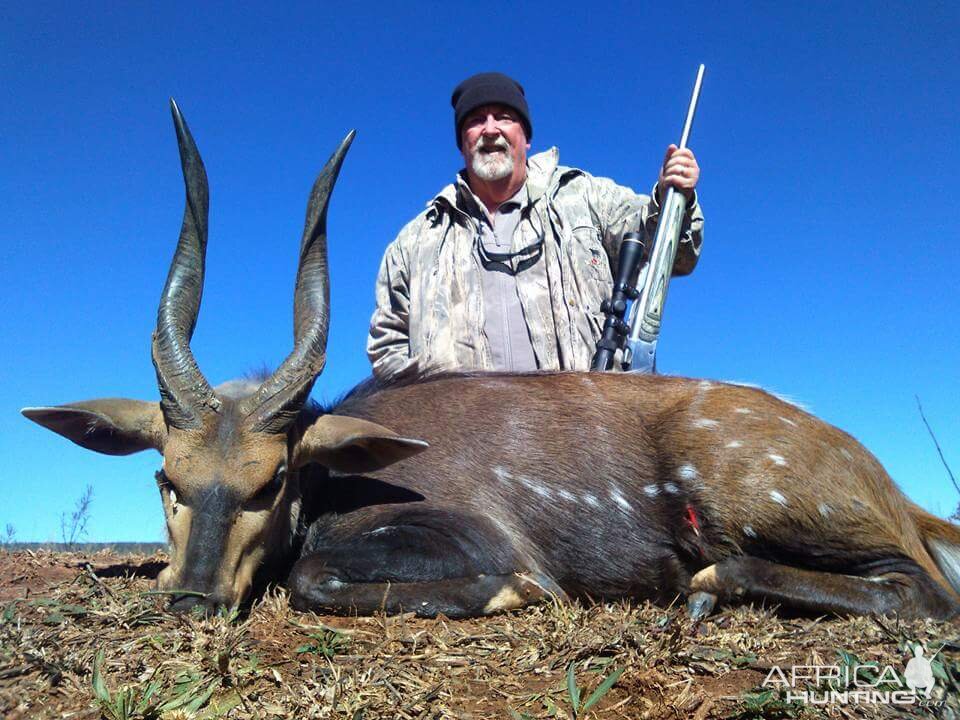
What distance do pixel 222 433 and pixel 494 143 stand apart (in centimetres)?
462

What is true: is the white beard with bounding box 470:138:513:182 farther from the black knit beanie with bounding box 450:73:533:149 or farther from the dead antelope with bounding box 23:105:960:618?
the dead antelope with bounding box 23:105:960:618

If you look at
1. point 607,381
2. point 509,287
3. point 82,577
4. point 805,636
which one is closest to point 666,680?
point 805,636

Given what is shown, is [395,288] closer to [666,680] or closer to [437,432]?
[437,432]

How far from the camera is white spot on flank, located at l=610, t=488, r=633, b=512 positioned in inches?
173

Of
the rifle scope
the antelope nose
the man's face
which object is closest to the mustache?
Result: the man's face

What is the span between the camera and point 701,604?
3.79 metres

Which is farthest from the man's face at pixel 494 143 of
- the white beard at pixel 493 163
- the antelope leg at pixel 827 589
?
the antelope leg at pixel 827 589

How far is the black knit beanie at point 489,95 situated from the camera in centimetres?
756

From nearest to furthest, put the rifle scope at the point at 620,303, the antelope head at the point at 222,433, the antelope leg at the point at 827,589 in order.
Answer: the antelope head at the point at 222,433 < the antelope leg at the point at 827,589 < the rifle scope at the point at 620,303

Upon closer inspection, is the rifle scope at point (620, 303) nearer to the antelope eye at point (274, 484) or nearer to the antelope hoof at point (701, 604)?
the antelope hoof at point (701, 604)

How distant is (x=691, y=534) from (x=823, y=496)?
711 millimetres

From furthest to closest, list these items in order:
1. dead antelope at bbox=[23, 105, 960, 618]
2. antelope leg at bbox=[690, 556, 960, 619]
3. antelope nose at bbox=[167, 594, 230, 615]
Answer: antelope leg at bbox=[690, 556, 960, 619]
dead antelope at bbox=[23, 105, 960, 618]
antelope nose at bbox=[167, 594, 230, 615]

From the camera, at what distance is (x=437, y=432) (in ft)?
15.1

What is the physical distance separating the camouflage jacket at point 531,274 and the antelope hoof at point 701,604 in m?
3.04
